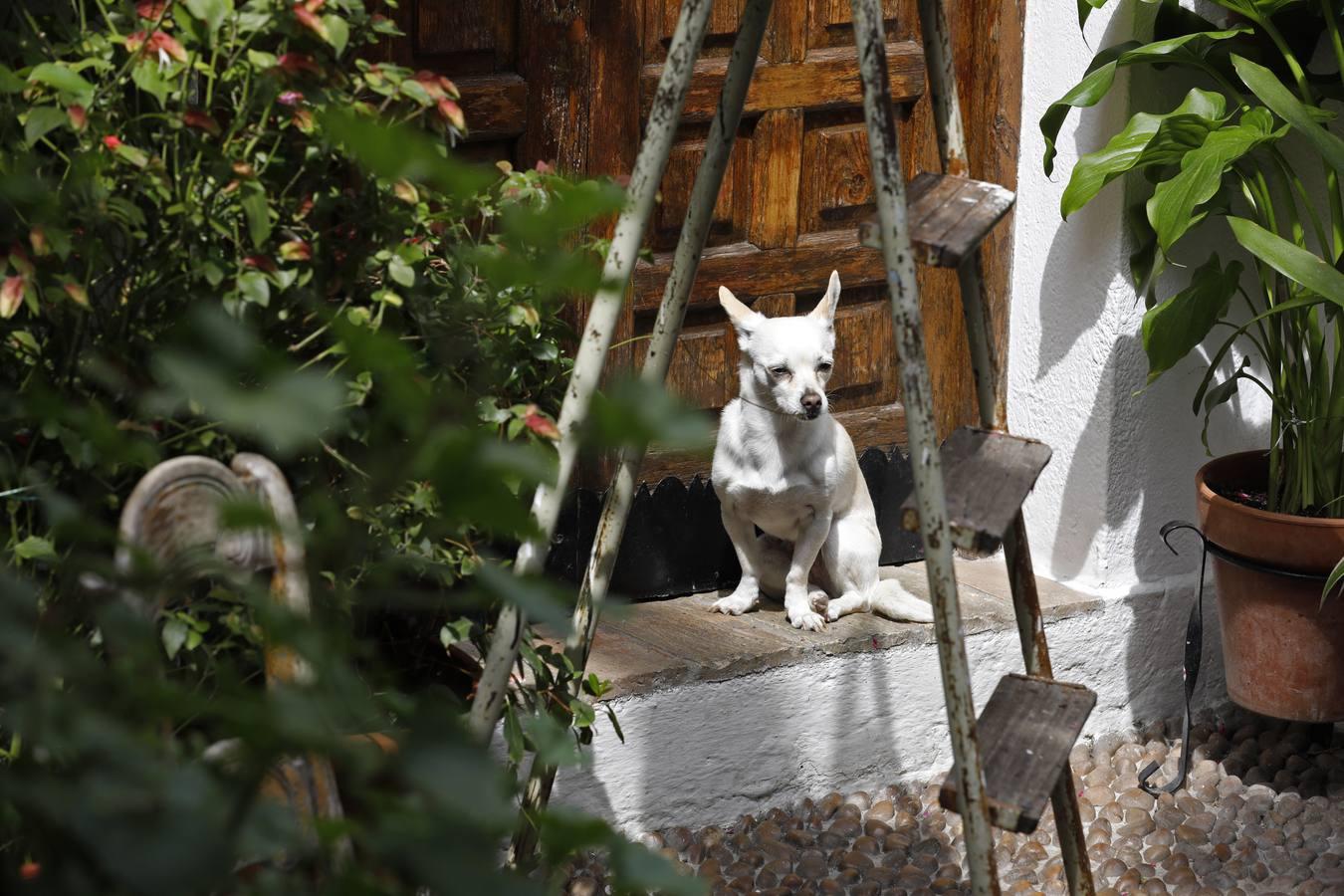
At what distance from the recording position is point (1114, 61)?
275 cm

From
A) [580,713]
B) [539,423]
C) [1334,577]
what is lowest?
[1334,577]

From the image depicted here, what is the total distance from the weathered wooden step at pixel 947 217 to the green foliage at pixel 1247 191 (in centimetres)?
104

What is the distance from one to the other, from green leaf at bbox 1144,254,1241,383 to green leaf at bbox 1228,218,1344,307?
0.21 m

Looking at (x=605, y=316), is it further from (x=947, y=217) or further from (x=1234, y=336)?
→ (x=1234, y=336)

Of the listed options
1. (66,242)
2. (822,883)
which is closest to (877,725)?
A: (822,883)

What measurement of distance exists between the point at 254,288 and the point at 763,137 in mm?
1667

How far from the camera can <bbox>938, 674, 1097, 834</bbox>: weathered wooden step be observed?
1.48 metres

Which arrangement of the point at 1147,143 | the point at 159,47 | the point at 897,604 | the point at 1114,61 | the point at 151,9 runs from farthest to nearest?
the point at 897,604 < the point at 1114,61 < the point at 1147,143 < the point at 151,9 < the point at 159,47

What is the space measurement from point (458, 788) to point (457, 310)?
3.76 feet

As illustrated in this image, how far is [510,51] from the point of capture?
2.68 metres

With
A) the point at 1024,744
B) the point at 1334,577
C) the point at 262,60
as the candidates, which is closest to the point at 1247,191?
the point at 1334,577

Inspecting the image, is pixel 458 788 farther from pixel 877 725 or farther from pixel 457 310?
pixel 877 725

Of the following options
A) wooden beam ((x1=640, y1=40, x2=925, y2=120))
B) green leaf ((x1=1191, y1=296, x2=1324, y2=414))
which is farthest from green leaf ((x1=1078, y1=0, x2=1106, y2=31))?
green leaf ((x1=1191, y1=296, x2=1324, y2=414))

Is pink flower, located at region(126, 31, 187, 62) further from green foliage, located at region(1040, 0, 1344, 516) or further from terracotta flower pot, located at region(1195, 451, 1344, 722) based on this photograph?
terracotta flower pot, located at region(1195, 451, 1344, 722)
